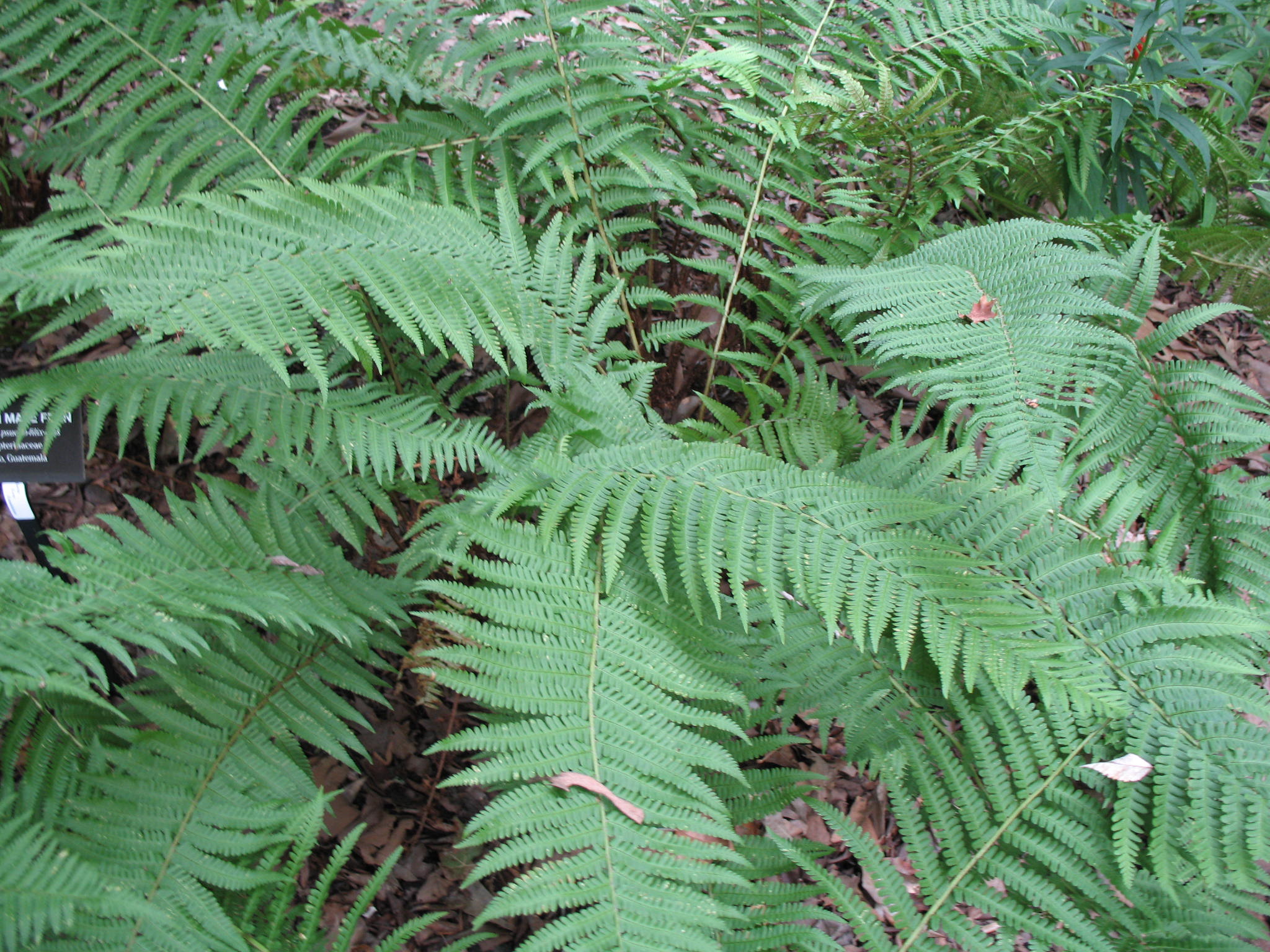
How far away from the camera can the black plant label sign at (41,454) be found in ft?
6.03

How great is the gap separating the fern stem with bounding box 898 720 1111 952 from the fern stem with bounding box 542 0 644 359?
54.1 inches

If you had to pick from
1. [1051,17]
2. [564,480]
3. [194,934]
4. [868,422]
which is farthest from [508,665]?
[1051,17]

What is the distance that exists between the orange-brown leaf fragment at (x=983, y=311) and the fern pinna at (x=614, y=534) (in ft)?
0.09

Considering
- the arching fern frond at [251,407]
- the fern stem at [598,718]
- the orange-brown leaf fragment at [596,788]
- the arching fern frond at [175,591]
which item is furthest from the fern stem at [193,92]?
the orange-brown leaf fragment at [596,788]

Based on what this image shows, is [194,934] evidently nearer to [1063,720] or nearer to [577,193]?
[1063,720]

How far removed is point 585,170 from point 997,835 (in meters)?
1.93

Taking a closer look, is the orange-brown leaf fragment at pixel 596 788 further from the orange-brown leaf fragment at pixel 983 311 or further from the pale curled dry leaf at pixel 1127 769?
the orange-brown leaf fragment at pixel 983 311

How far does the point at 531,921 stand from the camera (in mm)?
2008

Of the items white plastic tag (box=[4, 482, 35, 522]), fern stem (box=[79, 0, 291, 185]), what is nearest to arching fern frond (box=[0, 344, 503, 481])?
white plastic tag (box=[4, 482, 35, 522])

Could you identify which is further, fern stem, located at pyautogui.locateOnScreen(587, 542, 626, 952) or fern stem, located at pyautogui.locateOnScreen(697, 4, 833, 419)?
fern stem, located at pyautogui.locateOnScreen(697, 4, 833, 419)

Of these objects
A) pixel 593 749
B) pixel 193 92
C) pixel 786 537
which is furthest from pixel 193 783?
pixel 193 92

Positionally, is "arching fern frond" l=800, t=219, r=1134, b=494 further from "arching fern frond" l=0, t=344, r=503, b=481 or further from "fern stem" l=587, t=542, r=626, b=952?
"arching fern frond" l=0, t=344, r=503, b=481

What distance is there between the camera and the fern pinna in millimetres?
1388

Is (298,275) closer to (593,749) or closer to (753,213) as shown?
(593,749)
